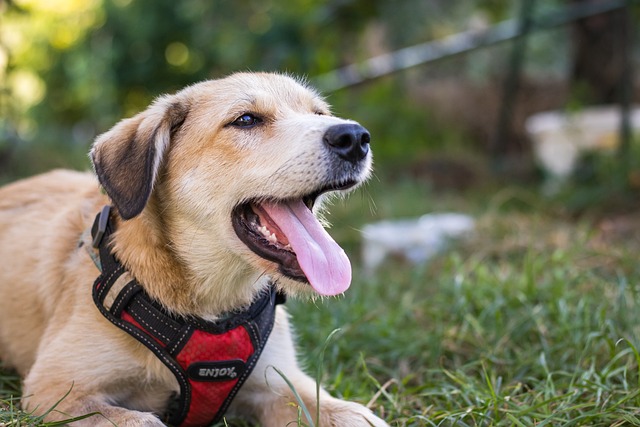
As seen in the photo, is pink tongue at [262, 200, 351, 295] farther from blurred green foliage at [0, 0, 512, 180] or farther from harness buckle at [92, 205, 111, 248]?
blurred green foliage at [0, 0, 512, 180]

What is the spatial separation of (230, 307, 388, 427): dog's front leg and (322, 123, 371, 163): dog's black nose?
92 cm

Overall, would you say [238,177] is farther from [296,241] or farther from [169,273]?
[169,273]

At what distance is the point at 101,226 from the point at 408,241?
3.98m

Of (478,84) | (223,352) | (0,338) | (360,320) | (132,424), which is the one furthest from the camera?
(478,84)

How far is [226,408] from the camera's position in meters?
3.17

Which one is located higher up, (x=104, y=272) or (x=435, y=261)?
(x=104, y=272)

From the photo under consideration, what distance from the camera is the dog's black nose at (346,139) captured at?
297 centimetres

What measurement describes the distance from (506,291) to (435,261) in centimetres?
141

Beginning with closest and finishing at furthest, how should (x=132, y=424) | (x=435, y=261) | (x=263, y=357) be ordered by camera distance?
1. (x=132, y=424)
2. (x=263, y=357)
3. (x=435, y=261)

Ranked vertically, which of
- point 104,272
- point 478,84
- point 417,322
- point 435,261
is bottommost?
point 478,84

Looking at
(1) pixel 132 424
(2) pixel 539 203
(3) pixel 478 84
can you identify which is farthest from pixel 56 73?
(1) pixel 132 424

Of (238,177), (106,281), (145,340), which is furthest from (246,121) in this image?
(145,340)

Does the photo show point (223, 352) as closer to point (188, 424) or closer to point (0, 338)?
point (188, 424)

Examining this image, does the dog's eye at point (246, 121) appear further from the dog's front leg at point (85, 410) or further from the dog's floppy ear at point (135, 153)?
the dog's front leg at point (85, 410)
